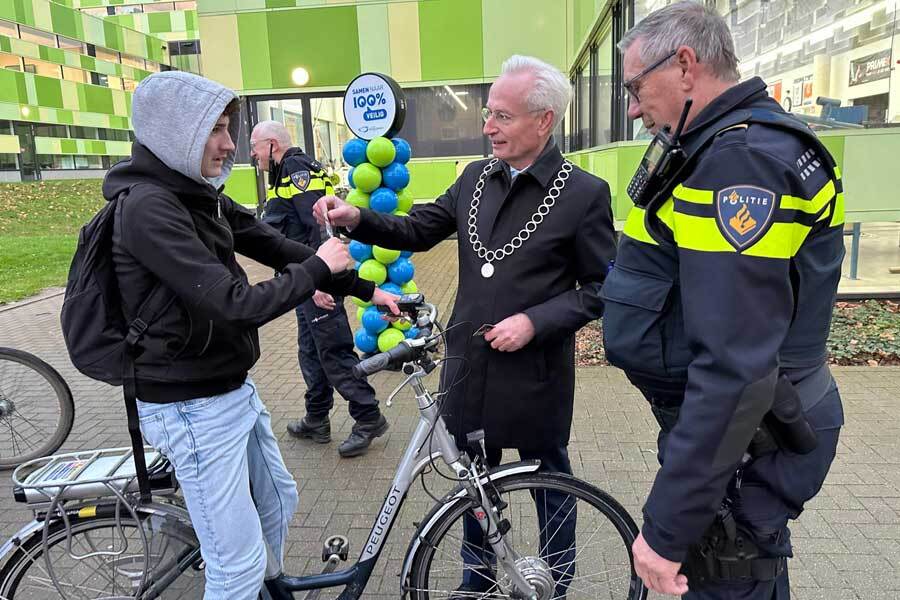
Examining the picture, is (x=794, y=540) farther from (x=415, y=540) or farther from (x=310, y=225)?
(x=310, y=225)

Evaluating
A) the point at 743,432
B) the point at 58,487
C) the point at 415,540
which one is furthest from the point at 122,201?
the point at 743,432

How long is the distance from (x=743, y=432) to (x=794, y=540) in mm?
2182

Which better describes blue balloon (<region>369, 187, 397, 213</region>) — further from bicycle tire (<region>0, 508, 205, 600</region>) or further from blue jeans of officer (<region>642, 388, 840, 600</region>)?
blue jeans of officer (<region>642, 388, 840, 600</region>)

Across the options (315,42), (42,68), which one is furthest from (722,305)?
(42,68)

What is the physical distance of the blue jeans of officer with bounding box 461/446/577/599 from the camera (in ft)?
7.55

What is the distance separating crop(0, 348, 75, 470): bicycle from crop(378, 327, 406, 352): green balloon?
2.36 metres

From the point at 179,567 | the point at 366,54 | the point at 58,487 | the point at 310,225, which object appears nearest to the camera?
the point at 58,487

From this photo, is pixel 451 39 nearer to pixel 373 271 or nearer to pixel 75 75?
pixel 373 271

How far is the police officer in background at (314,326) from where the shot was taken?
410 cm

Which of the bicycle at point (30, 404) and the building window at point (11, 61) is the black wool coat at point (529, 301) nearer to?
the bicycle at point (30, 404)

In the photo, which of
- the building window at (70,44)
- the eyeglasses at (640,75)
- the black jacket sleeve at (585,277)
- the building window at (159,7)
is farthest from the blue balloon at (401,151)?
the building window at (159,7)

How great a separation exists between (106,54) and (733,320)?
5037 centimetres

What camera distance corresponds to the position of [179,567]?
210cm

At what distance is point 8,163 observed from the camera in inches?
1340
